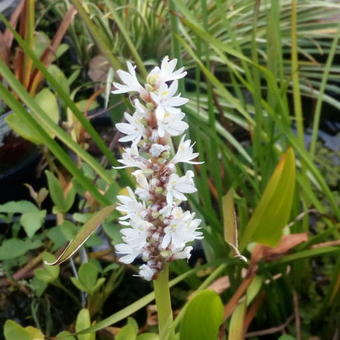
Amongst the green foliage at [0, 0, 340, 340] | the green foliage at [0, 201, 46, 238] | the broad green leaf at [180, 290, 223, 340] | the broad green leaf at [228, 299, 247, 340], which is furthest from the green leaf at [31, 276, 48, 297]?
the broad green leaf at [180, 290, 223, 340]

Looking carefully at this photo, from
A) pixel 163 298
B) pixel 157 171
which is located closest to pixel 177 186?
pixel 157 171

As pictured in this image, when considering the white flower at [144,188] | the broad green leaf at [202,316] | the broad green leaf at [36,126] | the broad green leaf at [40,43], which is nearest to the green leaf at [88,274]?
the broad green leaf at [36,126]

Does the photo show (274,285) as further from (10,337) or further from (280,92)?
(10,337)

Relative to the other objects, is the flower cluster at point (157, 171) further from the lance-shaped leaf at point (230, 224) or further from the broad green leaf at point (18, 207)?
the broad green leaf at point (18, 207)

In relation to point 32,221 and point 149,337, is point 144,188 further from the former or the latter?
point 32,221

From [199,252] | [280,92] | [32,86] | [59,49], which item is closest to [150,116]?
[280,92]

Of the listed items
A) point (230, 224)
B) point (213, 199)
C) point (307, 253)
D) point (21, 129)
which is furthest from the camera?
point (213, 199)
